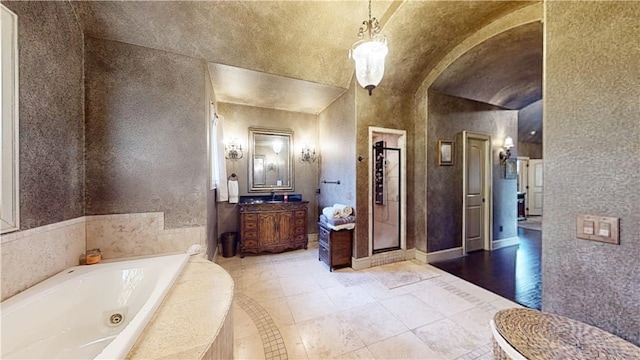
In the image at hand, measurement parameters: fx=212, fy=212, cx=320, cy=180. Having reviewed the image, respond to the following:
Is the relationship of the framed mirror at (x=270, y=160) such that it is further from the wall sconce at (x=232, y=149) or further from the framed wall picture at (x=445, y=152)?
the framed wall picture at (x=445, y=152)

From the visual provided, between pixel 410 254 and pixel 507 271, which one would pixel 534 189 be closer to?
pixel 507 271

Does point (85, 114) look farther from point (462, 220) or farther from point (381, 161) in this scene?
point (462, 220)

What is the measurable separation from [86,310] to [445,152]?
4447mm

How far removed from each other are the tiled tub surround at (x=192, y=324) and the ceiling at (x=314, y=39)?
2.45m

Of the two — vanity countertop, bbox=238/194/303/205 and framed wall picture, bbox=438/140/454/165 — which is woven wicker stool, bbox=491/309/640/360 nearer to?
framed wall picture, bbox=438/140/454/165

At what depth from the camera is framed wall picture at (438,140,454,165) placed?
341cm

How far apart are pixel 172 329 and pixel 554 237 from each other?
85.9 inches

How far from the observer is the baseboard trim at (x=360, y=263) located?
311 centimetres

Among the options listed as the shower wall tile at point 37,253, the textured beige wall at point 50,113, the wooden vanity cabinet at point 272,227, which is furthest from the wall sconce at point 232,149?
the shower wall tile at point 37,253

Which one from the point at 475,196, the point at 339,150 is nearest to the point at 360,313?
the point at 339,150

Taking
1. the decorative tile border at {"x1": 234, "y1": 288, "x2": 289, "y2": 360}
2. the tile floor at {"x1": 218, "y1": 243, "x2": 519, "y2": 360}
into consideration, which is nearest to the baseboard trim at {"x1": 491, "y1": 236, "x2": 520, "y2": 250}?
the tile floor at {"x1": 218, "y1": 243, "x2": 519, "y2": 360}

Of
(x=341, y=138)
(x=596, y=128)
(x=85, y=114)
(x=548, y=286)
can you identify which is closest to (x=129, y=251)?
(x=85, y=114)

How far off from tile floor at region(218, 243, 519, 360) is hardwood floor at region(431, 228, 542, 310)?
223mm

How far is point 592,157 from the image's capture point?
1.08m
